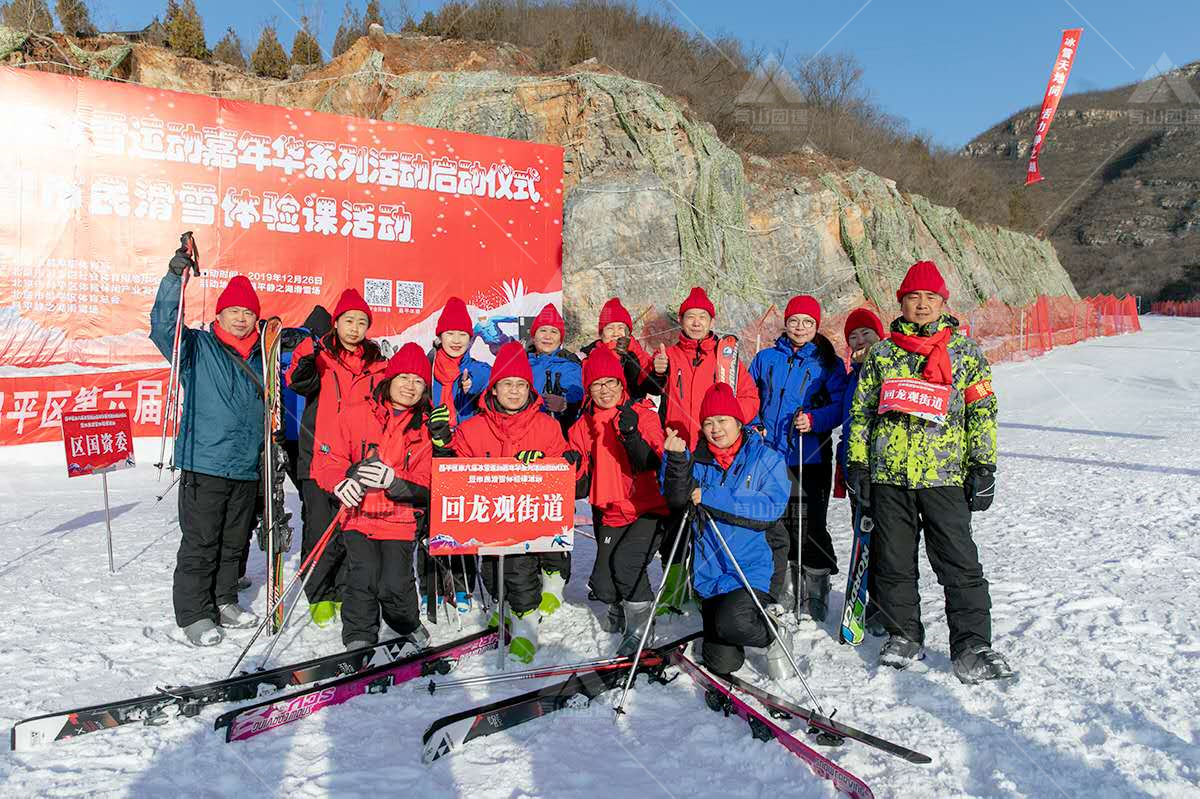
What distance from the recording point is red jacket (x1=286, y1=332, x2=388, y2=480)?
13.4 feet

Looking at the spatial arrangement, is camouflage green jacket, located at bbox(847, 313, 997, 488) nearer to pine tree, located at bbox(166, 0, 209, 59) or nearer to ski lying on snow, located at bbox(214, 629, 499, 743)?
ski lying on snow, located at bbox(214, 629, 499, 743)

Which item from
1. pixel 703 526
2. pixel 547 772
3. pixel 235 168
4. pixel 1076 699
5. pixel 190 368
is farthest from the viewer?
pixel 235 168

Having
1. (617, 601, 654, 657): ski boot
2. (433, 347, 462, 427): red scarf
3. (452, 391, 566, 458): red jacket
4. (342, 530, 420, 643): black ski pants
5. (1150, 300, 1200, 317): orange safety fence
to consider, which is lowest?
(617, 601, 654, 657): ski boot

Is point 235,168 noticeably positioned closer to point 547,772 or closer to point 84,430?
point 84,430

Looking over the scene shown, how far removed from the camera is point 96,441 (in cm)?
591

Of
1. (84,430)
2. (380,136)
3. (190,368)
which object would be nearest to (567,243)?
(380,136)

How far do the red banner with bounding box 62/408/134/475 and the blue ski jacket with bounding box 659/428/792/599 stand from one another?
481 centimetres

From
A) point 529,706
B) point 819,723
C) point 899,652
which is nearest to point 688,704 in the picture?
point 819,723

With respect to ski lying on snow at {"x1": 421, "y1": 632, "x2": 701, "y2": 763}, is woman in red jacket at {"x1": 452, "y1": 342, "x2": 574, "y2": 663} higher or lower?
higher

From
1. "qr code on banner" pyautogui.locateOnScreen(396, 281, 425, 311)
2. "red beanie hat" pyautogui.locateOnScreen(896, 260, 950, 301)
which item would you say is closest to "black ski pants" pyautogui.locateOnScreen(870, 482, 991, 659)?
"red beanie hat" pyautogui.locateOnScreen(896, 260, 950, 301)

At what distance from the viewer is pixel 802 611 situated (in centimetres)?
441

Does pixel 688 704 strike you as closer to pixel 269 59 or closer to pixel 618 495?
pixel 618 495

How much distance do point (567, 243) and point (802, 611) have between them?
12.2 metres

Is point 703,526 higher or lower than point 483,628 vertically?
higher
